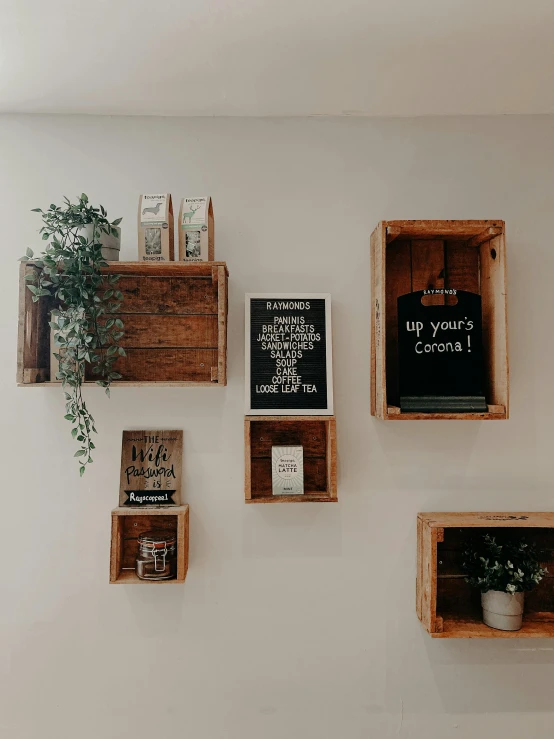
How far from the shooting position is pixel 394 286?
1.87 m

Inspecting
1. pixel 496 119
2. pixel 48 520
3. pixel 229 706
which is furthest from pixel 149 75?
pixel 229 706

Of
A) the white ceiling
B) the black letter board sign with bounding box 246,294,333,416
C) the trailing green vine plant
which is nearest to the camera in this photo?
the white ceiling

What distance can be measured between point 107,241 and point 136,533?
0.95 metres

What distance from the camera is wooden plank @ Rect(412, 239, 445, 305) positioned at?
185 centimetres

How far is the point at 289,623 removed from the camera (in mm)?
1831

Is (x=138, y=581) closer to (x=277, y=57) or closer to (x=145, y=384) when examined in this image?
(x=145, y=384)

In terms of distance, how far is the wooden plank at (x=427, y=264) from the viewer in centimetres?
185

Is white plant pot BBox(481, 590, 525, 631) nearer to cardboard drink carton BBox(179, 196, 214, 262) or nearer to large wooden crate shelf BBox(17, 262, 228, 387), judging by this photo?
large wooden crate shelf BBox(17, 262, 228, 387)

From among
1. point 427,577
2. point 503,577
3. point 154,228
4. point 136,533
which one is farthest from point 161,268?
point 503,577

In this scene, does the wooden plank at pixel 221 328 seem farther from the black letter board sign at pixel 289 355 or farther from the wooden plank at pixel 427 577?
the wooden plank at pixel 427 577

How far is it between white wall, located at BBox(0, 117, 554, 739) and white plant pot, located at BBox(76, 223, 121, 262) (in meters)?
0.16

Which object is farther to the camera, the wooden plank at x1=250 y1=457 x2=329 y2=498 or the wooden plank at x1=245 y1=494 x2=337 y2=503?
the wooden plank at x1=250 y1=457 x2=329 y2=498

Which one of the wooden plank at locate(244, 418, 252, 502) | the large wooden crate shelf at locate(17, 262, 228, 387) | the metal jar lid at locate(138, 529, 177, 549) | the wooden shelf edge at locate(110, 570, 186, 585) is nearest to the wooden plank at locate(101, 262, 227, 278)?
the large wooden crate shelf at locate(17, 262, 228, 387)

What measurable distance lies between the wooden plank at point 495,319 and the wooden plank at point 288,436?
561mm
